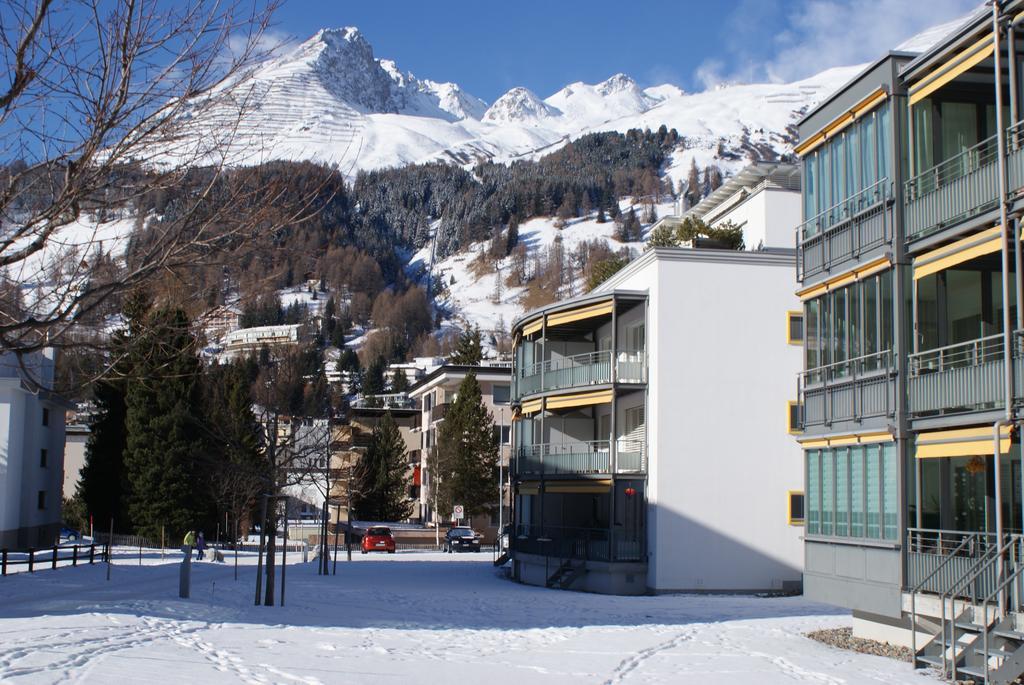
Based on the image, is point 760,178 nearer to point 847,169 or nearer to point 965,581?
point 847,169

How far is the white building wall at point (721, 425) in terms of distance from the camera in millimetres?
33094

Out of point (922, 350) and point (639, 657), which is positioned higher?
point (922, 350)

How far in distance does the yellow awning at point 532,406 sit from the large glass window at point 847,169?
681 inches

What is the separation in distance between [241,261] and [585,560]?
80.5 ft

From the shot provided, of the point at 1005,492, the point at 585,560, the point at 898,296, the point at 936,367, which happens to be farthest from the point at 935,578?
the point at 585,560

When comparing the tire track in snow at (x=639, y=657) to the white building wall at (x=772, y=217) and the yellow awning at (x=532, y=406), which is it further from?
the white building wall at (x=772, y=217)

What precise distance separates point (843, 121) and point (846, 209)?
1.58m

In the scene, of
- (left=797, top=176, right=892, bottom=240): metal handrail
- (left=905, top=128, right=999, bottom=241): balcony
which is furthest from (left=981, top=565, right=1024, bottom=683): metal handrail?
(left=797, top=176, right=892, bottom=240): metal handrail

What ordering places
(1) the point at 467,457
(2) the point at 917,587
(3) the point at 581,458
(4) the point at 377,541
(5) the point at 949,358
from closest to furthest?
(2) the point at 917,587 → (5) the point at 949,358 → (3) the point at 581,458 → (4) the point at 377,541 → (1) the point at 467,457

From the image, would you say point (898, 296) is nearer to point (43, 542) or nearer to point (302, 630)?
point (302, 630)

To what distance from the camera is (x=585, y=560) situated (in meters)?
34.4

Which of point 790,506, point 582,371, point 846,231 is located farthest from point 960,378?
point 582,371

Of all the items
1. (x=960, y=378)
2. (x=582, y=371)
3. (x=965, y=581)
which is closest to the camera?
(x=965, y=581)

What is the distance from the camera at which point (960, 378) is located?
17.3 metres
